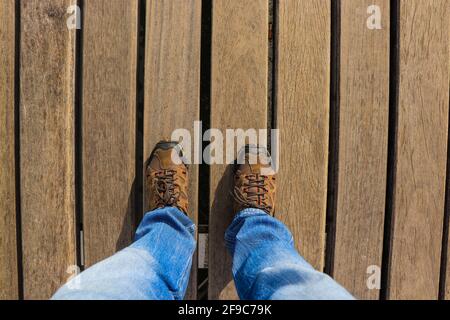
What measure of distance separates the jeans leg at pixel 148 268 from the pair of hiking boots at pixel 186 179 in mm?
53

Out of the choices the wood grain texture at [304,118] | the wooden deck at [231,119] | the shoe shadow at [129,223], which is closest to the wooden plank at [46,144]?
the wooden deck at [231,119]

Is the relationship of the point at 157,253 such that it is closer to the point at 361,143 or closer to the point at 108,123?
the point at 108,123

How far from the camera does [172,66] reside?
1.12m

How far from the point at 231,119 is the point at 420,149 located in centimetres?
65

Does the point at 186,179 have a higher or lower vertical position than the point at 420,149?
lower

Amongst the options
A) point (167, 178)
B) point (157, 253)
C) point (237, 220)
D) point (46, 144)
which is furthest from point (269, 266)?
point (46, 144)

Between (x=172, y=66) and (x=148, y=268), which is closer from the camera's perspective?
(x=148, y=268)

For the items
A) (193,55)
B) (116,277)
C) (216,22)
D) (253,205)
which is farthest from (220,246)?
(216,22)

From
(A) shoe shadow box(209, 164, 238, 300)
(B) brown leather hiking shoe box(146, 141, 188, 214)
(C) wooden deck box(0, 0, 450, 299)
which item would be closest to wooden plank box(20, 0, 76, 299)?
(C) wooden deck box(0, 0, 450, 299)

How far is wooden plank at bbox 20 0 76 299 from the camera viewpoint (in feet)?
3.61

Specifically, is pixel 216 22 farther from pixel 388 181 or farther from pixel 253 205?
pixel 388 181

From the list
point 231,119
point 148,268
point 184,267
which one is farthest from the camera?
point 231,119

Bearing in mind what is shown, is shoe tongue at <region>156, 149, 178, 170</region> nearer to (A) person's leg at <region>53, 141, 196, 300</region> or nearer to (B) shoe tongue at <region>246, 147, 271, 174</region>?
(A) person's leg at <region>53, 141, 196, 300</region>
